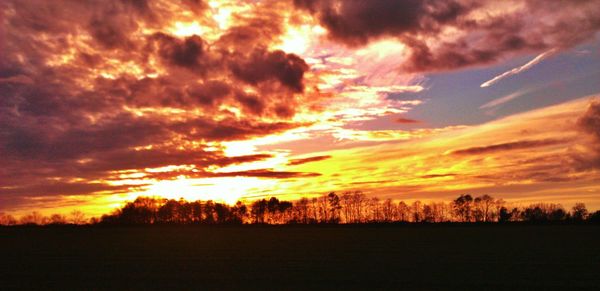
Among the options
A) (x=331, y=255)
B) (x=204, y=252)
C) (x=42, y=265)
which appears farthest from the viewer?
(x=204, y=252)

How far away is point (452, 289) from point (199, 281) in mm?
14021

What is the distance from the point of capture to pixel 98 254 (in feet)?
157

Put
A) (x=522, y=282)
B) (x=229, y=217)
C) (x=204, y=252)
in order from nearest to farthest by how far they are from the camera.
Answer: (x=522, y=282) < (x=204, y=252) < (x=229, y=217)

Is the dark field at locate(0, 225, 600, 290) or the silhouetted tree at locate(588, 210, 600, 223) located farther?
the silhouetted tree at locate(588, 210, 600, 223)

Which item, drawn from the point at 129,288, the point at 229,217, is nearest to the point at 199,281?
the point at 129,288

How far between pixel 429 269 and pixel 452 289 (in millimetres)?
7951

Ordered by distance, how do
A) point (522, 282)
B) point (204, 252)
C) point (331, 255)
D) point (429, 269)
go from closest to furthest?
point (522, 282), point (429, 269), point (331, 255), point (204, 252)

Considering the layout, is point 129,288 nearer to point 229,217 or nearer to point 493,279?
point 493,279

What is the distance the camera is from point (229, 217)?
17912cm

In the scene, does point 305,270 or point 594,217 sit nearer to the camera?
point 305,270

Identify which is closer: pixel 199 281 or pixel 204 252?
pixel 199 281

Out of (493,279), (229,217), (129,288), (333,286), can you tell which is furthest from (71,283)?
(229,217)

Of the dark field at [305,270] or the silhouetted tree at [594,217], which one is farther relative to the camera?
the silhouetted tree at [594,217]

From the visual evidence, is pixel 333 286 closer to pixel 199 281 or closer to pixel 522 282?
pixel 199 281
